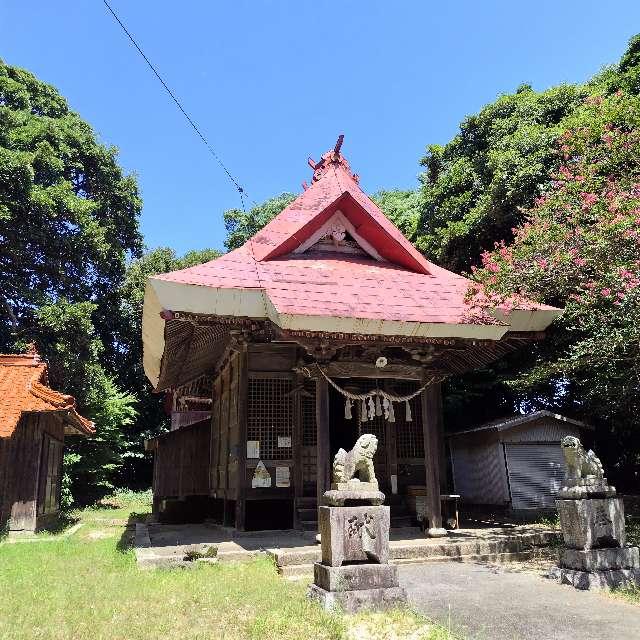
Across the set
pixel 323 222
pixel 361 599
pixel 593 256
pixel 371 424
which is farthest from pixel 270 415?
pixel 593 256

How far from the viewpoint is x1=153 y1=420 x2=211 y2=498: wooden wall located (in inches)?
575

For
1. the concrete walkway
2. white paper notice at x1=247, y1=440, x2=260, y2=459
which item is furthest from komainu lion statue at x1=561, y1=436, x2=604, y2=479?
white paper notice at x1=247, y1=440, x2=260, y2=459

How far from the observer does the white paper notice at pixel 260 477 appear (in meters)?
10.9

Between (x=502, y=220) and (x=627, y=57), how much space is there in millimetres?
A: 6109

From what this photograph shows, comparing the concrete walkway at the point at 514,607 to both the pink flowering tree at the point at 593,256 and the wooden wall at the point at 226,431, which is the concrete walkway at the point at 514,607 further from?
the wooden wall at the point at 226,431

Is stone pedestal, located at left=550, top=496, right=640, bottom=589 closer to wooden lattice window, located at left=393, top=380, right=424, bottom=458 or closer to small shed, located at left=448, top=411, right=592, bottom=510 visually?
wooden lattice window, located at left=393, top=380, right=424, bottom=458

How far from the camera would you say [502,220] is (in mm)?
17688

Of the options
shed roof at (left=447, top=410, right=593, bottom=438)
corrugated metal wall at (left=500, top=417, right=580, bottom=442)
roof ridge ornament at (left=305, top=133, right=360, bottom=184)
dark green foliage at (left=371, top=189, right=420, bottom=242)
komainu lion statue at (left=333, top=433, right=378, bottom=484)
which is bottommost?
komainu lion statue at (left=333, top=433, right=378, bottom=484)

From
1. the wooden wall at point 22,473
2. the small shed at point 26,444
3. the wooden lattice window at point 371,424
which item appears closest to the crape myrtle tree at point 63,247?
the small shed at point 26,444

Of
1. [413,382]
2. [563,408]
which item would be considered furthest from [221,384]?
[563,408]

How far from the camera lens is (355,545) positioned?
588 centimetres

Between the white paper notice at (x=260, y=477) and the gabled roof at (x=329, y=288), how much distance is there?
314 centimetres

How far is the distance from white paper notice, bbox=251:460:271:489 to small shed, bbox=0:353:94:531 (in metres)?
5.46

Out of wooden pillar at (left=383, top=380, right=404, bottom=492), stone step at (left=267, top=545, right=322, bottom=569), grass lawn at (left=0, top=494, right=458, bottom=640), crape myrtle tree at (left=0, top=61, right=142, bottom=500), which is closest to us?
grass lawn at (left=0, top=494, right=458, bottom=640)
